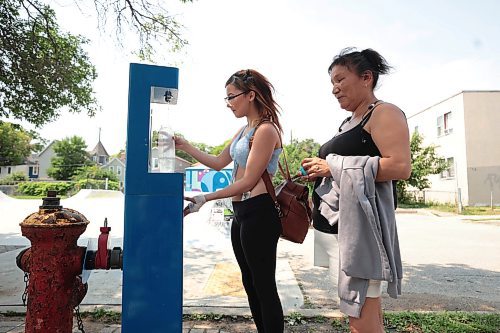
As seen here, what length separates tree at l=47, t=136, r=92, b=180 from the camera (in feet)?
177

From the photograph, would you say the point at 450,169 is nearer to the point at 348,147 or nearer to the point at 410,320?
the point at 410,320

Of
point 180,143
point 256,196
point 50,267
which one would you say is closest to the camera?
point 50,267

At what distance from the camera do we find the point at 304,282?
14.7ft

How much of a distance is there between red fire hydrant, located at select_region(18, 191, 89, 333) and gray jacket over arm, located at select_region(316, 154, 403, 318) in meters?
1.37

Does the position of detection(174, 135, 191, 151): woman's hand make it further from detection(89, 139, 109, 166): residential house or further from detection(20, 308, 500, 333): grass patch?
detection(89, 139, 109, 166): residential house

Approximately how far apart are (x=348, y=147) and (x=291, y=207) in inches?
21.2

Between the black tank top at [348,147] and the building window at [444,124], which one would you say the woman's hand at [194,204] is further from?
the building window at [444,124]

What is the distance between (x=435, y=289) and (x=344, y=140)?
3585mm

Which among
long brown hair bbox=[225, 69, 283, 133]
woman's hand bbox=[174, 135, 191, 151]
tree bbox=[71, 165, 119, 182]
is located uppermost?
tree bbox=[71, 165, 119, 182]

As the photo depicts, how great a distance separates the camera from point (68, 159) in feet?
181

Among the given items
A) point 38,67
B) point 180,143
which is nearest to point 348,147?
point 180,143

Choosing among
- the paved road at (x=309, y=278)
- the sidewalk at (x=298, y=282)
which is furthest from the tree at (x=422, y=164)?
the sidewalk at (x=298, y=282)

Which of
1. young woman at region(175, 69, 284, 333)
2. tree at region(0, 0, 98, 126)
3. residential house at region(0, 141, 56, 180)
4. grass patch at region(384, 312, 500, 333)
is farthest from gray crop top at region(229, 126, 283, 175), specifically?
residential house at region(0, 141, 56, 180)

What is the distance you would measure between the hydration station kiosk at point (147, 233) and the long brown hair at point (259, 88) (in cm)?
49
